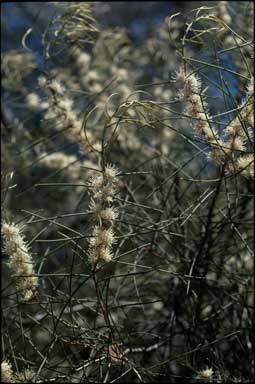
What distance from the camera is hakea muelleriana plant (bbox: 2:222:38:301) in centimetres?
74

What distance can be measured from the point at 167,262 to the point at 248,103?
28cm

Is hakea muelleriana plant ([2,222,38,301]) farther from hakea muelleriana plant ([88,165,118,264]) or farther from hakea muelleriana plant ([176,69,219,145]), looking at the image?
hakea muelleriana plant ([176,69,219,145])

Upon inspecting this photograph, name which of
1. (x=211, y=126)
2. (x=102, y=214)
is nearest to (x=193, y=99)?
(x=211, y=126)

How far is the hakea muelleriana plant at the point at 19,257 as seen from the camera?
74 centimetres

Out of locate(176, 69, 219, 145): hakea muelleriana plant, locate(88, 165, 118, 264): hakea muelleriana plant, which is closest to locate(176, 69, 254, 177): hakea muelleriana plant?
locate(176, 69, 219, 145): hakea muelleriana plant

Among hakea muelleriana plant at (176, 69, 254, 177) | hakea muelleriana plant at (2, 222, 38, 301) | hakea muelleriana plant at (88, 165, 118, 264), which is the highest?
hakea muelleriana plant at (176, 69, 254, 177)

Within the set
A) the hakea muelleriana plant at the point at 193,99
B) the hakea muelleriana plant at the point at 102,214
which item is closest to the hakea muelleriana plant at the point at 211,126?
the hakea muelleriana plant at the point at 193,99

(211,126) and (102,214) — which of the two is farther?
(211,126)

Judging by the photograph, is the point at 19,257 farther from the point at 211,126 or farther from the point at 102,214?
the point at 211,126

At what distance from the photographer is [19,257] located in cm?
75

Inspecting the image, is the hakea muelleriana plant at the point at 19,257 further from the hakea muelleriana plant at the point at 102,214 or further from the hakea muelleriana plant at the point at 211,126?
the hakea muelleriana plant at the point at 211,126

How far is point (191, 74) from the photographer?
758 millimetres

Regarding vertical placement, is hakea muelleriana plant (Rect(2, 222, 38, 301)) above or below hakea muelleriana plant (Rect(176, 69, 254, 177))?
below

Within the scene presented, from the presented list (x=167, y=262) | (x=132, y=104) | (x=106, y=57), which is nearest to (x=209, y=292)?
(x=167, y=262)
